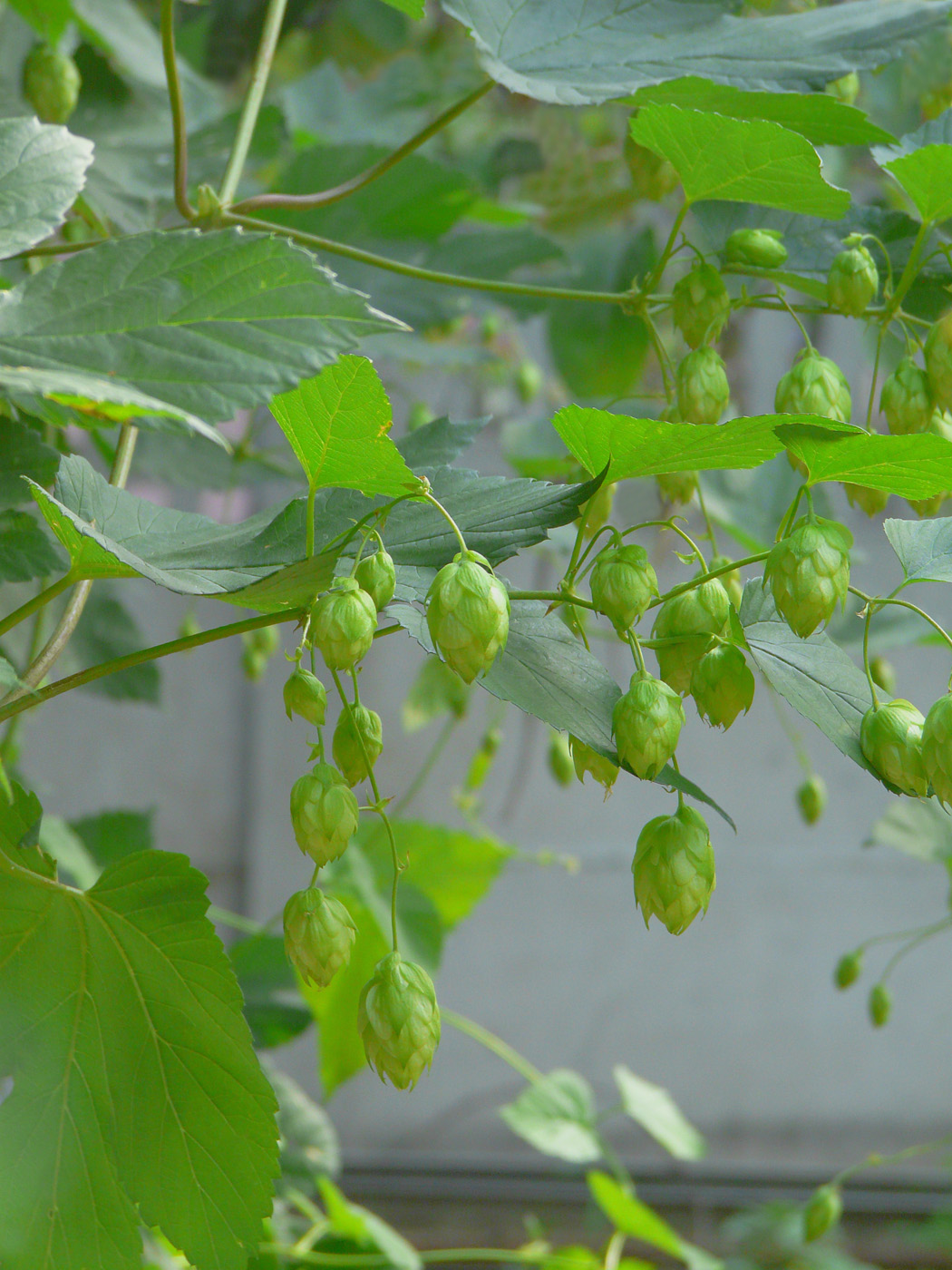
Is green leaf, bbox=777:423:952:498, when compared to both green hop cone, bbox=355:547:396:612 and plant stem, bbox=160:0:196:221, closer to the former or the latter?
green hop cone, bbox=355:547:396:612

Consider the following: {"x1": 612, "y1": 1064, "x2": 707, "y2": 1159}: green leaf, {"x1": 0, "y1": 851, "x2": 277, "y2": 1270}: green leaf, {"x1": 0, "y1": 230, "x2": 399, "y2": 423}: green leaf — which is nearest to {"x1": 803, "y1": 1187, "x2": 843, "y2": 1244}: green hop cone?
{"x1": 612, "y1": 1064, "x2": 707, "y2": 1159}: green leaf

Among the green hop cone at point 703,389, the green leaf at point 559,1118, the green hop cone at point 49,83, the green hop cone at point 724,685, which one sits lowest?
the green leaf at point 559,1118

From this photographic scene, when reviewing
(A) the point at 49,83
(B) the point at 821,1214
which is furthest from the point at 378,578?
(B) the point at 821,1214

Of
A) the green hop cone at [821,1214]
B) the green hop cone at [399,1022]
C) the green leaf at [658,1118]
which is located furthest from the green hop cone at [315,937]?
the green leaf at [658,1118]

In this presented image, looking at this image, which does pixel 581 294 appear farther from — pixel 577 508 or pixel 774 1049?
pixel 774 1049

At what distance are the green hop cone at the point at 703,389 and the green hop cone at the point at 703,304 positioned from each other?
0.01 m

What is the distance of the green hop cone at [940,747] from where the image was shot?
0.18 metres

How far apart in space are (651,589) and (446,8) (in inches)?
6.5

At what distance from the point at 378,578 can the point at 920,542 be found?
0.36ft

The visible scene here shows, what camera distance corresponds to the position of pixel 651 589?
0.65 feet

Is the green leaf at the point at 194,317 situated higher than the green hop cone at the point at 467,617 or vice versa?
the green leaf at the point at 194,317

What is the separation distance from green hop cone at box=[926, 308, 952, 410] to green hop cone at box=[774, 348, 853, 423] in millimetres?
19

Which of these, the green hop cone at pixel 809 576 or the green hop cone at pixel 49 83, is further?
the green hop cone at pixel 49 83

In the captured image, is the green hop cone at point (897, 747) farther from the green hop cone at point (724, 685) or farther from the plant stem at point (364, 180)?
the plant stem at point (364, 180)
